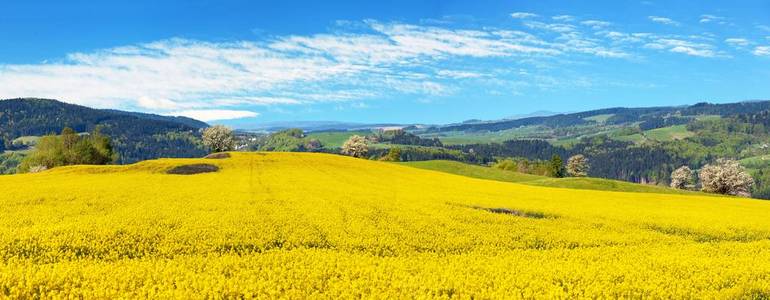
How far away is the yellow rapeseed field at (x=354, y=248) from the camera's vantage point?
1659cm

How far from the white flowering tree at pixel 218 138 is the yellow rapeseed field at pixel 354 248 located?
11537cm

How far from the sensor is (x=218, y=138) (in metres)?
158

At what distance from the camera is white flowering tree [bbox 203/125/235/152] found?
156 metres

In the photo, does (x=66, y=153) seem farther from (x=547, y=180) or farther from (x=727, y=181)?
(x=727, y=181)

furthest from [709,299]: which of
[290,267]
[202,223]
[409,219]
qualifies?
[202,223]

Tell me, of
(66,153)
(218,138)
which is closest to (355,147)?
(218,138)

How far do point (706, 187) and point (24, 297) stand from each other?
153m

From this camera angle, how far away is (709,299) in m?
17.4

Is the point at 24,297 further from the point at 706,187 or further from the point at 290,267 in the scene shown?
the point at 706,187

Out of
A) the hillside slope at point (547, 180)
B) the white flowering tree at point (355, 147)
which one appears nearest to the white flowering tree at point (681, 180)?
the hillside slope at point (547, 180)

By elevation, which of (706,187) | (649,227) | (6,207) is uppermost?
(6,207)

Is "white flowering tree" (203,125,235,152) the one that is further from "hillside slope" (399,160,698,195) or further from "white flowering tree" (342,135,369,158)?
"hillside slope" (399,160,698,195)

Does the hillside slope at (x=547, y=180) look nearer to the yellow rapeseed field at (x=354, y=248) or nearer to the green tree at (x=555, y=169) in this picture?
the yellow rapeseed field at (x=354, y=248)

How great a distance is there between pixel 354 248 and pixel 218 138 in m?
144
